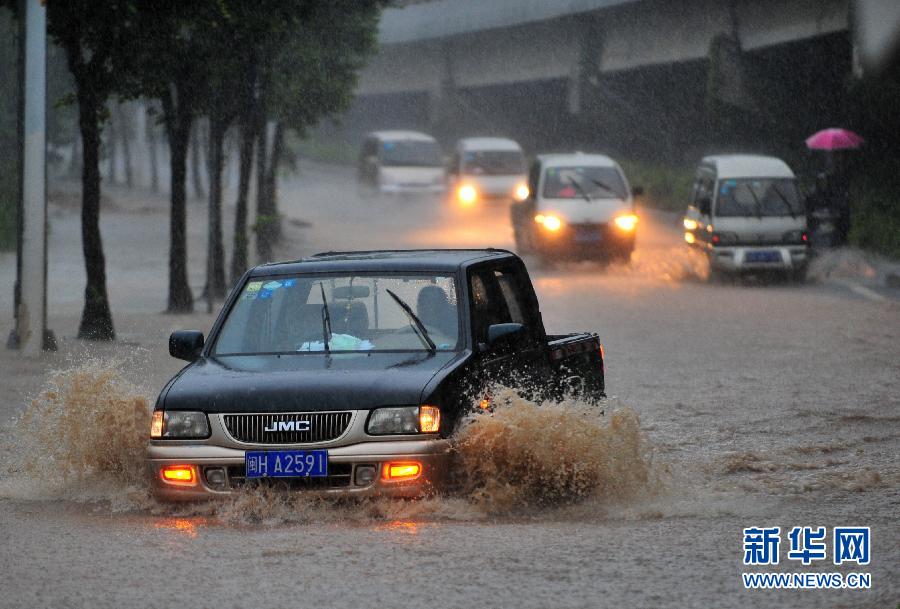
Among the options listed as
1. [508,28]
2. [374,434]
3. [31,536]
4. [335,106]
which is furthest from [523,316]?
[508,28]

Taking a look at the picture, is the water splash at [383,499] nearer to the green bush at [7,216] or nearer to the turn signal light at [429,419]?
the turn signal light at [429,419]

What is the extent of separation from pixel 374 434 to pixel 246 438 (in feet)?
2.07

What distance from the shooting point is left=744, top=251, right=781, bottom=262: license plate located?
2845 cm

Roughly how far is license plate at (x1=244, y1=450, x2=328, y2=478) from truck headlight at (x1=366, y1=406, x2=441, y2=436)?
269 millimetres

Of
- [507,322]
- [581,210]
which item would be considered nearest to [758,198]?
[581,210]

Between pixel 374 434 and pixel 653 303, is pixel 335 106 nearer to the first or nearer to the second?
pixel 653 303

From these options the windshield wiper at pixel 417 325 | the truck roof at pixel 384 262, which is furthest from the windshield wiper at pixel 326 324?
the windshield wiper at pixel 417 325

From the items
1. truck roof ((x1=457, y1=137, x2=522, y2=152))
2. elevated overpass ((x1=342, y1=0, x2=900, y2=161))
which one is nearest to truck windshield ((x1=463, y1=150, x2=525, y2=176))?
truck roof ((x1=457, y1=137, x2=522, y2=152))

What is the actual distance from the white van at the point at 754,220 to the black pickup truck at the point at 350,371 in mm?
18723

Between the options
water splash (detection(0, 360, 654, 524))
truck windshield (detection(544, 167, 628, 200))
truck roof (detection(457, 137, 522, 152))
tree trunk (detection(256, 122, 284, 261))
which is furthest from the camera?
truck roof (detection(457, 137, 522, 152))

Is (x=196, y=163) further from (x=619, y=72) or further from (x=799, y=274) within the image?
(x=799, y=274)

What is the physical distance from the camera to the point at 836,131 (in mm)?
33594

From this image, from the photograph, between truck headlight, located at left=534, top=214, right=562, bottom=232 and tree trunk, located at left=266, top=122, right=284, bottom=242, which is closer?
truck headlight, located at left=534, top=214, right=562, bottom=232

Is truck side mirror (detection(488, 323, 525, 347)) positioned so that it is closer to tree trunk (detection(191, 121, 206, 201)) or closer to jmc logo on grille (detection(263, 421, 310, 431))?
jmc logo on grille (detection(263, 421, 310, 431))
